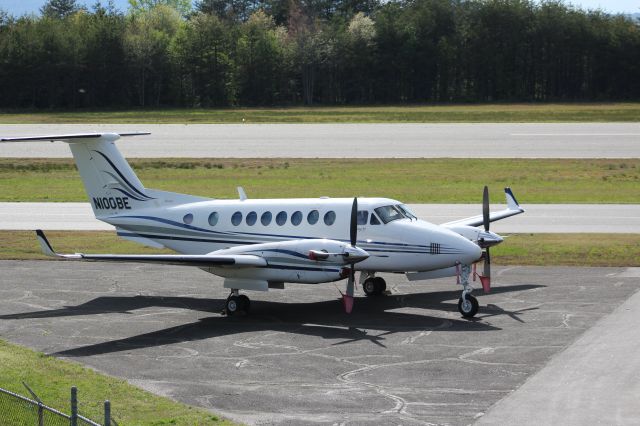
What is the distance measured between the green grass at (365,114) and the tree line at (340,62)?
7800 millimetres

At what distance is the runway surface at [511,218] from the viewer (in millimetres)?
40688

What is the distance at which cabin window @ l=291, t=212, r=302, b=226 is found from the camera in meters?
28.3

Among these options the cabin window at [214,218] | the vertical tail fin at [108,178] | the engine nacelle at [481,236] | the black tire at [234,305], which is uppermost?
the vertical tail fin at [108,178]

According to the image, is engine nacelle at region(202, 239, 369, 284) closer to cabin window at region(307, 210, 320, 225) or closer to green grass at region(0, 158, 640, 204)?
cabin window at region(307, 210, 320, 225)

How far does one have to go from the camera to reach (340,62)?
391ft

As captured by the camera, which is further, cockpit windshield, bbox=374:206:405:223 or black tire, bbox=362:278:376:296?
black tire, bbox=362:278:376:296

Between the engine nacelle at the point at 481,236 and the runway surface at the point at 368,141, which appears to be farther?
the runway surface at the point at 368,141

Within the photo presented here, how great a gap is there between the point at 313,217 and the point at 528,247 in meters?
12.0

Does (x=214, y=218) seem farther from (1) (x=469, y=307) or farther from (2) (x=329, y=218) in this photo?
(1) (x=469, y=307)

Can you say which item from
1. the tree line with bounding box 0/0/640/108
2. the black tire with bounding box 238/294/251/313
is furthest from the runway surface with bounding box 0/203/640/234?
the tree line with bounding box 0/0/640/108

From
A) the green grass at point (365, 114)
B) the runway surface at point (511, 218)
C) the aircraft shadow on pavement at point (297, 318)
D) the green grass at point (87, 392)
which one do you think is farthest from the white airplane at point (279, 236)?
the green grass at point (365, 114)

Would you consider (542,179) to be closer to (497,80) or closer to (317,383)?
(317,383)

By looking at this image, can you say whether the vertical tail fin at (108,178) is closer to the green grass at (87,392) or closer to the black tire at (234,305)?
the black tire at (234,305)

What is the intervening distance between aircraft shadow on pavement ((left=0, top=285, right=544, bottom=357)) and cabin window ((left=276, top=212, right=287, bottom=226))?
234 cm
